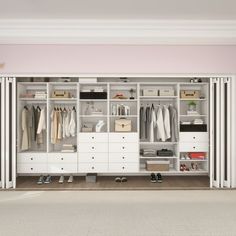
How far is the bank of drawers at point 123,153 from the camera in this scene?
624cm

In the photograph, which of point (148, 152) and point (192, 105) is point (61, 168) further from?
point (192, 105)

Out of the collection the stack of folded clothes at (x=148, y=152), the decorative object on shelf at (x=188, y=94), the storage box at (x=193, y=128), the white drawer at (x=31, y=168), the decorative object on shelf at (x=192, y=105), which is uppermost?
the decorative object on shelf at (x=188, y=94)

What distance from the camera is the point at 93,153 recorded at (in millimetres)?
6238

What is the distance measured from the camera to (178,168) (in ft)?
21.0

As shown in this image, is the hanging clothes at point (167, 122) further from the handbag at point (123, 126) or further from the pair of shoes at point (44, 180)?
the pair of shoes at point (44, 180)

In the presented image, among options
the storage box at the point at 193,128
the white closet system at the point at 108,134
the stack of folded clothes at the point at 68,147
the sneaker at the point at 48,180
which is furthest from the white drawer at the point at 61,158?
the storage box at the point at 193,128

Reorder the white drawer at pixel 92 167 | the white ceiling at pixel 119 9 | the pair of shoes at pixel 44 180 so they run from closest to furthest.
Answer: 1. the white ceiling at pixel 119 9
2. the pair of shoes at pixel 44 180
3. the white drawer at pixel 92 167

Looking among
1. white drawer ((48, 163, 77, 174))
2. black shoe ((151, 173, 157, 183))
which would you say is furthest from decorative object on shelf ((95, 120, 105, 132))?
black shoe ((151, 173, 157, 183))

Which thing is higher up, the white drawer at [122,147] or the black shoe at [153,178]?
the white drawer at [122,147]

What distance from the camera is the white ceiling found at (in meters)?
4.21

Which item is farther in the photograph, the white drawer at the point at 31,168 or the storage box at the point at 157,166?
the storage box at the point at 157,166

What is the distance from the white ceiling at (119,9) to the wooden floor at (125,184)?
9.88ft

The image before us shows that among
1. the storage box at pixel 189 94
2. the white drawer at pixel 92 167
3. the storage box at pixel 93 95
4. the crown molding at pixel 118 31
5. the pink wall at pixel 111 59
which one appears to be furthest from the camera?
the storage box at pixel 189 94
